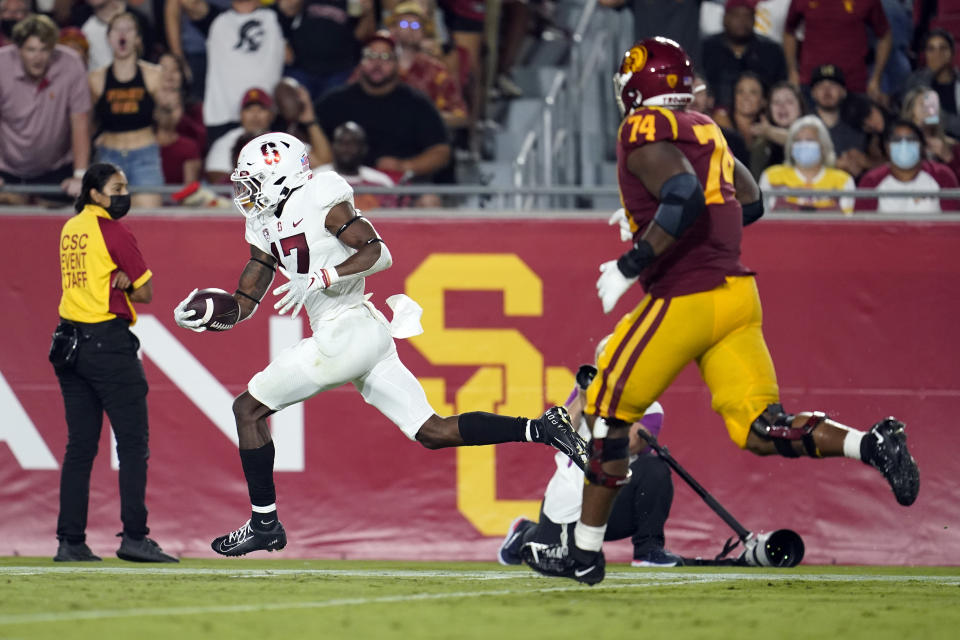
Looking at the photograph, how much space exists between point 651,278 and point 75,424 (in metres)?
3.87

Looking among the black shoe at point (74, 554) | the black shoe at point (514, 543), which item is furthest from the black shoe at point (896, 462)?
the black shoe at point (74, 554)

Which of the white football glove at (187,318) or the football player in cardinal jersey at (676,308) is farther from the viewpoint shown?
the white football glove at (187,318)

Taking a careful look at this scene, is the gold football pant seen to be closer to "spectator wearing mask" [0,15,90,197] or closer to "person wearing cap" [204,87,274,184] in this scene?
"person wearing cap" [204,87,274,184]

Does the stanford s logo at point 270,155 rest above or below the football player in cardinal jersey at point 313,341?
above

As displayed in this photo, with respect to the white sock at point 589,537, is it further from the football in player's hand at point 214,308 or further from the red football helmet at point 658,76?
the football in player's hand at point 214,308

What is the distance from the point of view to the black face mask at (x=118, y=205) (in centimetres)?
816

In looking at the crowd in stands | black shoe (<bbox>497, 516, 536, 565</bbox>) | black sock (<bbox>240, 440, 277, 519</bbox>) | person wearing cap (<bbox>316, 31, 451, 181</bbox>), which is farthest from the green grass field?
person wearing cap (<bbox>316, 31, 451, 181</bbox>)

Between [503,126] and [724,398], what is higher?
[503,126]

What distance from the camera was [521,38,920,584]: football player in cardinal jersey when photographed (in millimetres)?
5672

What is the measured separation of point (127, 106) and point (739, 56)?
4597 millimetres

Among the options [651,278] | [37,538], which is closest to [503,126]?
[37,538]

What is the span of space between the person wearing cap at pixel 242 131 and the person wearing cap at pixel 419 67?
1.18 m

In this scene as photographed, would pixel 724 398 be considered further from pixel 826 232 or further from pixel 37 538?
pixel 37 538

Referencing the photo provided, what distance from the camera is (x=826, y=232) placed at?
912cm
